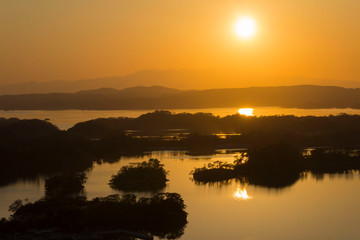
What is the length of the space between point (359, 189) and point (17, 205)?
12.5 metres

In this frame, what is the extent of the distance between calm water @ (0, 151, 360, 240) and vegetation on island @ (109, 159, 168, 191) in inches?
16.2

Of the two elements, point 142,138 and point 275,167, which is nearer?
point 275,167

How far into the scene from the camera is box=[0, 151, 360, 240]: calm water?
1703cm

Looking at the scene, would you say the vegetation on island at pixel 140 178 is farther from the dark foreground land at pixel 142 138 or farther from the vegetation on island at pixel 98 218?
the dark foreground land at pixel 142 138

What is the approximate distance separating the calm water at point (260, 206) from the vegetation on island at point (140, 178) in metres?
0.41

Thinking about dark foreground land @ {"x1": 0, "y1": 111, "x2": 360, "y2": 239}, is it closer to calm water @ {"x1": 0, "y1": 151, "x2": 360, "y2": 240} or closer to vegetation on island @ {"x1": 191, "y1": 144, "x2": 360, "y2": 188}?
vegetation on island @ {"x1": 191, "y1": 144, "x2": 360, "y2": 188}

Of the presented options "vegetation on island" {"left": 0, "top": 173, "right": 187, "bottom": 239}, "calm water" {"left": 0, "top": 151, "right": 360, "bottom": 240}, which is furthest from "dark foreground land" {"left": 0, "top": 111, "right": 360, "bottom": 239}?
"calm water" {"left": 0, "top": 151, "right": 360, "bottom": 240}

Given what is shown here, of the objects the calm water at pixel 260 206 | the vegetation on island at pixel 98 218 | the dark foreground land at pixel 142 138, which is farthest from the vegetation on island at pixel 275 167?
the vegetation on island at pixel 98 218

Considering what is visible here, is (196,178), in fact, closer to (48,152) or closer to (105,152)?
(48,152)

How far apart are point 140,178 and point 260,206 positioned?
5.49 m

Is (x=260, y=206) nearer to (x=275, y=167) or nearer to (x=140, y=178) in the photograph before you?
(x=140, y=178)

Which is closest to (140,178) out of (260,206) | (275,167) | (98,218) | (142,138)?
(260,206)

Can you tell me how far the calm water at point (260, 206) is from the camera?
17.0 meters

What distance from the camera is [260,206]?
20062mm
